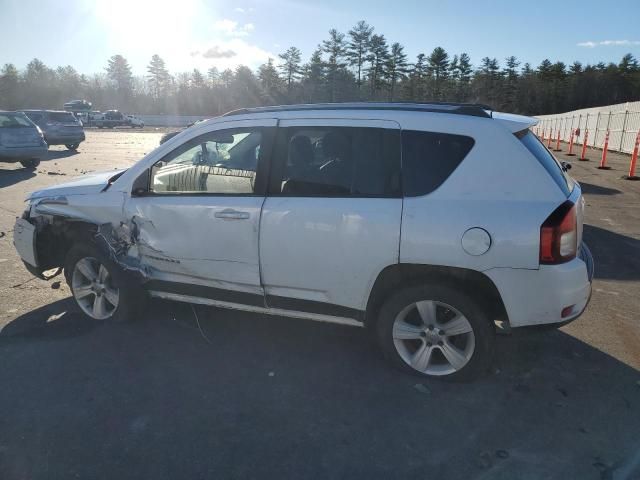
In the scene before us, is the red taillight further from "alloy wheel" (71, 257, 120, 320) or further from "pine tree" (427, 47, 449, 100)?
"pine tree" (427, 47, 449, 100)

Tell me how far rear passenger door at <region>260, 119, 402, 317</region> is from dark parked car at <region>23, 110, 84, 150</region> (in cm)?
2102

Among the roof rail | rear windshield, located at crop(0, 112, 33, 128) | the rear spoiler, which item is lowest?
rear windshield, located at crop(0, 112, 33, 128)

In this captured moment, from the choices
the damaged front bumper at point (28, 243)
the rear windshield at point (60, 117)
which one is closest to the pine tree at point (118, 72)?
the rear windshield at point (60, 117)

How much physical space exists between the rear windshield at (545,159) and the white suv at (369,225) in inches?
0.9

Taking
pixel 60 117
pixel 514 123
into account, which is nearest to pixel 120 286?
pixel 514 123

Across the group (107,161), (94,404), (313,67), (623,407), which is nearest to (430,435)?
(623,407)

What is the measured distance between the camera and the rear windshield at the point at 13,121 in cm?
1463

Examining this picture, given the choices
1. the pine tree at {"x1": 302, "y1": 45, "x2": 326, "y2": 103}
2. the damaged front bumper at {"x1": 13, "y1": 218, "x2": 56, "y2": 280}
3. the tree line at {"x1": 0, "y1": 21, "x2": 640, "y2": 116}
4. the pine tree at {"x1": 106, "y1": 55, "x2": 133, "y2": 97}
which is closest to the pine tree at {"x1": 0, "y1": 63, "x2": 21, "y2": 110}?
the tree line at {"x1": 0, "y1": 21, "x2": 640, "y2": 116}

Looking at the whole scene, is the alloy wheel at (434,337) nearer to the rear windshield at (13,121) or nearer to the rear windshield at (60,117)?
the rear windshield at (13,121)

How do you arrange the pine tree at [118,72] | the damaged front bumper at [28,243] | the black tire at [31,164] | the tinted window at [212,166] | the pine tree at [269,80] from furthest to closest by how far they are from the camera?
the pine tree at [118,72], the pine tree at [269,80], the black tire at [31,164], the damaged front bumper at [28,243], the tinted window at [212,166]

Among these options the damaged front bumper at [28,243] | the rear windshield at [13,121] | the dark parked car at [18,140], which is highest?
the rear windshield at [13,121]

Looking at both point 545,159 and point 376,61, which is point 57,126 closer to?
point 545,159

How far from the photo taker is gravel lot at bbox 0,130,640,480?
2.73 meters

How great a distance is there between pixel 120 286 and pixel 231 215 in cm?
136
